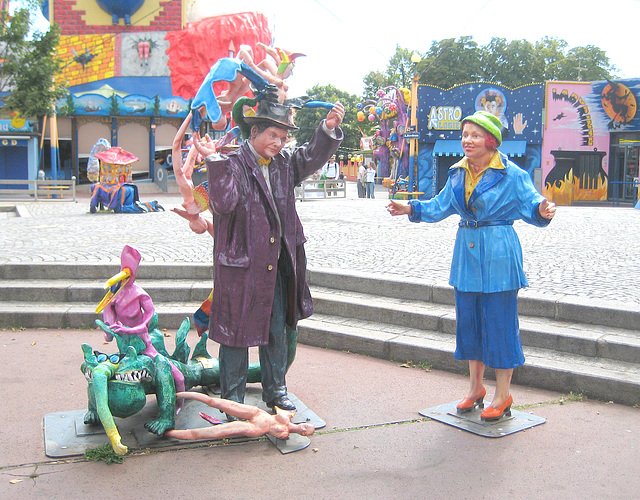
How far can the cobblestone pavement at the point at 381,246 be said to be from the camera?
21.6ft

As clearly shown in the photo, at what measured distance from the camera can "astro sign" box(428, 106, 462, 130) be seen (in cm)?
2517

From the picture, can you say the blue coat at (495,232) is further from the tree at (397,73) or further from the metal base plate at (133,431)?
the tree at (397,73)

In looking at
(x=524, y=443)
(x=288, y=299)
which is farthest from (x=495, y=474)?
(x=288, y=299)

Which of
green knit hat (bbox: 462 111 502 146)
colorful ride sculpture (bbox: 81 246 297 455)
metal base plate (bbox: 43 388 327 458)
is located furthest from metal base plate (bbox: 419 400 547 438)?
green knit hat (bbox: 462 111 502 146)

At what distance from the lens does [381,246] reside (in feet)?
29.4

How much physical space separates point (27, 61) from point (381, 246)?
43.1 feet

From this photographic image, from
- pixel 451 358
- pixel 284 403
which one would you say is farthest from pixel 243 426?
pixel 451 358

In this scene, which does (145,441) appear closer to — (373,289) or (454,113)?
(373,289)

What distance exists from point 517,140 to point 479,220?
2273 cm

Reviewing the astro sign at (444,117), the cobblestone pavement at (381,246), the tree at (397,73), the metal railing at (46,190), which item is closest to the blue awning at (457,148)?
the astro sign at (444,117)

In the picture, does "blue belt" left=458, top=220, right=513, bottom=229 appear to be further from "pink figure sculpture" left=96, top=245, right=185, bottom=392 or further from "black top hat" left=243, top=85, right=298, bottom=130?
"pink figure sculpture" left=96, top=245, right=185, bottom=392

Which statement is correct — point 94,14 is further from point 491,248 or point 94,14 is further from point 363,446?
point 363,446

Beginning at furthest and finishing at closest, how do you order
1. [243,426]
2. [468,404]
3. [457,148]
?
1. [457,148]
2. [468,404]
3. [243,426]

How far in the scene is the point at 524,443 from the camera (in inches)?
144
